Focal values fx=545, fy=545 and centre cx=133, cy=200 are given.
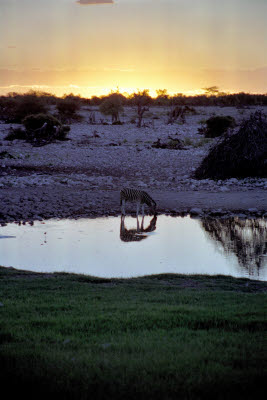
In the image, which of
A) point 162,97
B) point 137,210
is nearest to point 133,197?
point 137,210

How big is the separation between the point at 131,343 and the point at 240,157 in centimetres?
2091

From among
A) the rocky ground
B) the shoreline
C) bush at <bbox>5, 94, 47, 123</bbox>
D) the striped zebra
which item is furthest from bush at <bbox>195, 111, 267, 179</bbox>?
bush at <bbox>5, 94, 47, 123</bbox>

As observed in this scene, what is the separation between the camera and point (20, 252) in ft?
42.5

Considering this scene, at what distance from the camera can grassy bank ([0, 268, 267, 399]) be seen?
4.26m

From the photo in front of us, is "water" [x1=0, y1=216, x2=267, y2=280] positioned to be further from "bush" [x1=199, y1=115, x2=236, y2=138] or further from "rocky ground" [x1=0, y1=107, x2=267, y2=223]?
"bush" [x1=199, y1=115, x2=236, y2=138]

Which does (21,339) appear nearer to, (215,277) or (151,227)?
(215,277)

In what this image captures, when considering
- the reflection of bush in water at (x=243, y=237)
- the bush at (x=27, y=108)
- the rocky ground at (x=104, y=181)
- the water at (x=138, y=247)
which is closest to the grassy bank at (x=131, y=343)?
the water at (x=138, y=247)

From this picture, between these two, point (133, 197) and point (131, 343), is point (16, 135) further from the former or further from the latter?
point (131, 343)

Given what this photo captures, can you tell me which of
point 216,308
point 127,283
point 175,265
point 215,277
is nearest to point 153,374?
point 216,308

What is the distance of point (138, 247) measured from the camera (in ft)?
45.9

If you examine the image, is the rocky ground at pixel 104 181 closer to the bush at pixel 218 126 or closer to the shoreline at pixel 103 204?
the shoreline at pixel 103 204

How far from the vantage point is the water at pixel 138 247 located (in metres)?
11.8

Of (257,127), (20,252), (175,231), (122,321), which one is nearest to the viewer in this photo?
(122,321)

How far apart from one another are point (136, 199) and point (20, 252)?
5.84 m
